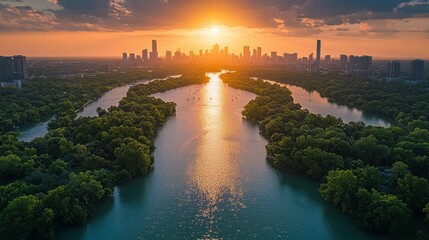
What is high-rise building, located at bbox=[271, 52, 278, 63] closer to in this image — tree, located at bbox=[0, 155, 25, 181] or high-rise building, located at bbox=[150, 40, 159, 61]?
high-rise building, located at bbox=[150, 40, 159, 61]

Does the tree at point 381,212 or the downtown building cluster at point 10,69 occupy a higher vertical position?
the downtown building cluster at point 10,69

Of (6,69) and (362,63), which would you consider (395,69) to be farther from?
(6,69)

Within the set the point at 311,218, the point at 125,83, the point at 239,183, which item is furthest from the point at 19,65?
the point at 311,218

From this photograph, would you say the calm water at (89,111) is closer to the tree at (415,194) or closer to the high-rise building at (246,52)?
the tree at (415,194)

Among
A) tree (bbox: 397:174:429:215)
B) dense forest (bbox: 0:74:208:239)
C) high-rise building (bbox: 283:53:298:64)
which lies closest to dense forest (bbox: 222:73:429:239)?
tree (bbox: 397:174:429:215)

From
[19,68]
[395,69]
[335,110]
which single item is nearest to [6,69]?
[19,68]

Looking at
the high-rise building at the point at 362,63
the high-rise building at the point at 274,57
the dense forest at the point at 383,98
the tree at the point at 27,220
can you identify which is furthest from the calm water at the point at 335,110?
the high-rise building at the point at 274,57

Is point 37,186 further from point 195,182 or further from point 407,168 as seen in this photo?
point 407,168
